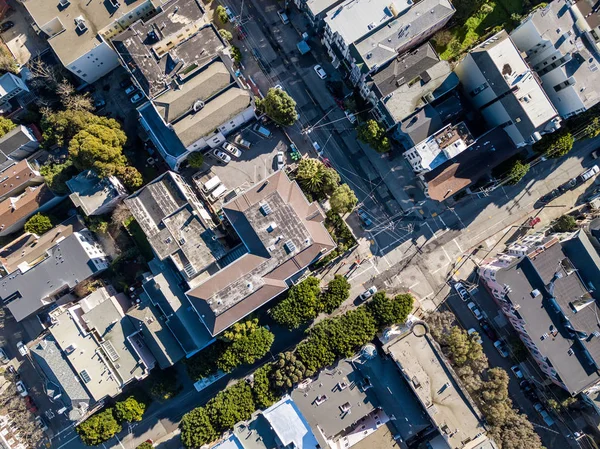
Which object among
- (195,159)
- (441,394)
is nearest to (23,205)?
(195,159)

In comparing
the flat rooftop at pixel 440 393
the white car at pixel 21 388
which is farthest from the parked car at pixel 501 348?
the white car at pixel 21 388

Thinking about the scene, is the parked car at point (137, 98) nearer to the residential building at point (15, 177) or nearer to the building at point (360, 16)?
the residential building at point (15, 177)

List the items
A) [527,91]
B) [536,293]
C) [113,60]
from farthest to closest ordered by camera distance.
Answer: [113,60]
[536,293]
[527,91]

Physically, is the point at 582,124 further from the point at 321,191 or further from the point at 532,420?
the point at 532,420

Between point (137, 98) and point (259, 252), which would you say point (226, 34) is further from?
point (259, 252)

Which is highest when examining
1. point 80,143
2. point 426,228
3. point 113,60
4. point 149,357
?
point 113,60

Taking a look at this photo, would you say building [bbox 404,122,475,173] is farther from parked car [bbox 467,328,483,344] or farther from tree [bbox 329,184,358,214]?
parked car [bbox 467,328,483,344]

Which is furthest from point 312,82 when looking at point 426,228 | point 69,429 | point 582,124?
point 69,429
